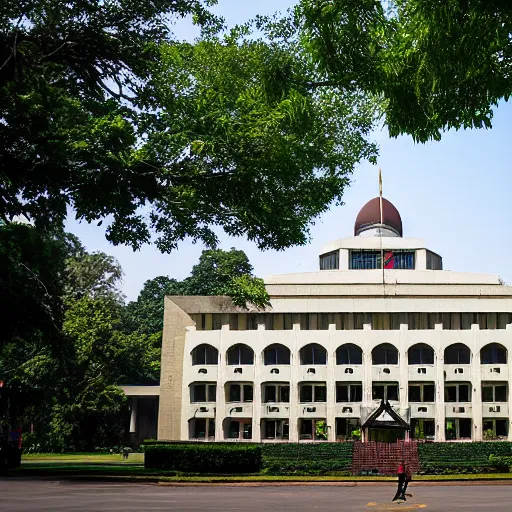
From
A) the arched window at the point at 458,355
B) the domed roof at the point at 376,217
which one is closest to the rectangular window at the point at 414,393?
the arched window at the point at 458,355

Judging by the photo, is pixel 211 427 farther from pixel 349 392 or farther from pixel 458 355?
→ pixel 458 355

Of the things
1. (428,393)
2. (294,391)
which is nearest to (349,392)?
(294,391)

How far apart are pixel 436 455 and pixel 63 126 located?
28.0 m

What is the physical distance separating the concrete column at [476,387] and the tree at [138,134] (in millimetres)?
37729

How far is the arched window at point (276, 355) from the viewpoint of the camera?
60.7 metres

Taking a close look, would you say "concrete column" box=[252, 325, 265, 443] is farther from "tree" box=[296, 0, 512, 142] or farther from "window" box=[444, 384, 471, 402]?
"tree" box=[296, 0, 512, 142]

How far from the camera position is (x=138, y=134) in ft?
71.0

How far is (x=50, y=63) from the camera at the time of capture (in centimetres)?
2155

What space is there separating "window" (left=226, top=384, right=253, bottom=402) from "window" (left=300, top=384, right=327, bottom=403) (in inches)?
145

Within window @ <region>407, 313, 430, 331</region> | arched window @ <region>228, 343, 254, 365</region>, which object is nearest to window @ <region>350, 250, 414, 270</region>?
window @ <region>407, 313, 430, 331</region>

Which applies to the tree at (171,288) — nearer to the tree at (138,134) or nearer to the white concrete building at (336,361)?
the white concrete building at (336,361)

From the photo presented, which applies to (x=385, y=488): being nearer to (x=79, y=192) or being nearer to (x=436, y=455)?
(x=436, y=455)

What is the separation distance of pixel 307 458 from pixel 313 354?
59.2ft

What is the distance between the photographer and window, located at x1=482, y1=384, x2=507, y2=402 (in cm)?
5869
